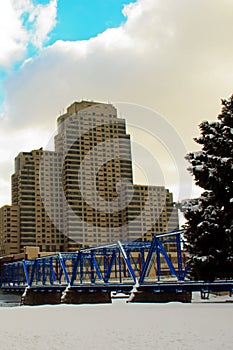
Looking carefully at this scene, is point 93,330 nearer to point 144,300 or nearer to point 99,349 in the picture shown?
point 99,349

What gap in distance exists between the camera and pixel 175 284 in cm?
5222

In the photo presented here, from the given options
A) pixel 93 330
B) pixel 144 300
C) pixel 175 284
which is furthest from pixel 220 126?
pixel 144 300

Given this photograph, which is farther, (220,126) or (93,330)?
(220,126)

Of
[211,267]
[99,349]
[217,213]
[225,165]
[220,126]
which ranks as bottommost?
[99,349]

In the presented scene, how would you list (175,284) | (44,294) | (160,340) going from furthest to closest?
(44,294) < (175,284) < (160,340)

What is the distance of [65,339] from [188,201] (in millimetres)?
14287

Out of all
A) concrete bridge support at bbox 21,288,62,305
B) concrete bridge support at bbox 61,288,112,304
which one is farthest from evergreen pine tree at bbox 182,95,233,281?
concrete bridge support at bbox 21,288,62,305

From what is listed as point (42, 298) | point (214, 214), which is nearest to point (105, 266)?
point (42, 298)

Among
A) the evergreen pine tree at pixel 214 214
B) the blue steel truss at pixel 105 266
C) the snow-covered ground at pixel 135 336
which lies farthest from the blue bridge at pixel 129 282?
the snow-covered ground at pixel 135 336

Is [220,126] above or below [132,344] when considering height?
above

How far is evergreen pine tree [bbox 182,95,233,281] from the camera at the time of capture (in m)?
31.7

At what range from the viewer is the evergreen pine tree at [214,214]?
31656 millimetres

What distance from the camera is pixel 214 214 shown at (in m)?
32.0

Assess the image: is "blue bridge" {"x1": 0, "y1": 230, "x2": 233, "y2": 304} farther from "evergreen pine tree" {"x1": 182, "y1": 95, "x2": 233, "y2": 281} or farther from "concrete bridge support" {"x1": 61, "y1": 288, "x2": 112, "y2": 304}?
"evergreen pine tree" {"x1": 182, "y1": 95, "x2": 233, "y2": 281}
